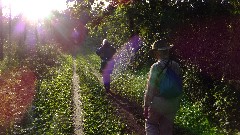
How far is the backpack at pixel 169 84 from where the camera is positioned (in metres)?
6.16

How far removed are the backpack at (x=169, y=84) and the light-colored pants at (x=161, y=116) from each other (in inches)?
6.9

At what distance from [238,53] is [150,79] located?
4794 millimetres

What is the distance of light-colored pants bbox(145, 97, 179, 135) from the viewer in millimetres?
6336

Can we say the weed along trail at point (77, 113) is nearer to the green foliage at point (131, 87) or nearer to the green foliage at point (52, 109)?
the green foliage at point (52, 109)

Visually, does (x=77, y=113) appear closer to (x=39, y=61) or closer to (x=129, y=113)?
(x=129, y=113)

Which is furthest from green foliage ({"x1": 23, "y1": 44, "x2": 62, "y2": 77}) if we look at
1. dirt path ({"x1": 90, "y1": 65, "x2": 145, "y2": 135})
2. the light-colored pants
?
the light-colored pants

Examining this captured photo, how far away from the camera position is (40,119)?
1096 centimetres

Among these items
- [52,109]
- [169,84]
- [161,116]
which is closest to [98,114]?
[52,109]

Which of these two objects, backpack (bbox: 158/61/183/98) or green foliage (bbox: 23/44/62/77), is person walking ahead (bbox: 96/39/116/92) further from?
backpack (bbox: 158/61/183/98)

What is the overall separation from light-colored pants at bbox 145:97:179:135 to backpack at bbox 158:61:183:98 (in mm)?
174

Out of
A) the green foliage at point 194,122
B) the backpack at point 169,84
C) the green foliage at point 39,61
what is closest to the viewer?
the backpack at point 169,84

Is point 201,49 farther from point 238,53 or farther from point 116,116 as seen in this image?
point 116,116

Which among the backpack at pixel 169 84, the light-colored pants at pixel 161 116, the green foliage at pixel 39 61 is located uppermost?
the green foliage at pixel 39 61

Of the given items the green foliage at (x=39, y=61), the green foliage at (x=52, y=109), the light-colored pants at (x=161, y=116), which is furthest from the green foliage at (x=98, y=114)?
the green foliage at (x=39, y=61)
